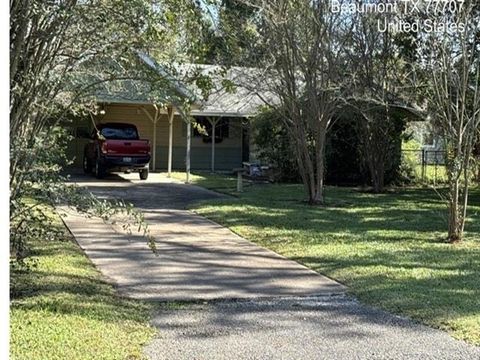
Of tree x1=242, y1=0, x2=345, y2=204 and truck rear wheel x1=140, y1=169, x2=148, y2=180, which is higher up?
tree x1=242, y1=0, x2=345, y2=204

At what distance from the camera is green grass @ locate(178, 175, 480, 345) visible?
6.45 metres

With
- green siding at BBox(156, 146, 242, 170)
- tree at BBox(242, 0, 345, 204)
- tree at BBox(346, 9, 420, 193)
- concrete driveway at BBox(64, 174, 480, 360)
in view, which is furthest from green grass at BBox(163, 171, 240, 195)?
concrete driveway at BBox(64, 174, 480, 360)

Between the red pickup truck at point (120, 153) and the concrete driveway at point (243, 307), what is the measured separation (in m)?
10.4

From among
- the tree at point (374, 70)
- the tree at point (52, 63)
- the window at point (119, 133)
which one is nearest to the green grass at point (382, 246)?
the tree at point (374, 70)

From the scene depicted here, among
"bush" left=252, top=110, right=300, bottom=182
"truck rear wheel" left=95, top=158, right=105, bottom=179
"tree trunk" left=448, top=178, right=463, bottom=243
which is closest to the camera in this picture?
"tree trunk" left=448, top=178, right=463, bottom=243

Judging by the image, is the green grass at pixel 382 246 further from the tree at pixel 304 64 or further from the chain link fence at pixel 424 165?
the chain link fence at pixel 424 165

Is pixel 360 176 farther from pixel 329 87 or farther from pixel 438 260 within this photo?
pixel 438 260

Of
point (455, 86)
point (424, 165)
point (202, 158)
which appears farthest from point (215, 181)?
point (455, 86)

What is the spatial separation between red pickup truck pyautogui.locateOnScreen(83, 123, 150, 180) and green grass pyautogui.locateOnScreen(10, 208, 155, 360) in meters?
13.8

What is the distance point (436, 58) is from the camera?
10484 mm

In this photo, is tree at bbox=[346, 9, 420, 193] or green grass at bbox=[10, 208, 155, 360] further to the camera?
tree at bbox=[346, 9, 420, 193]

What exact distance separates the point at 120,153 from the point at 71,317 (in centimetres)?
1617

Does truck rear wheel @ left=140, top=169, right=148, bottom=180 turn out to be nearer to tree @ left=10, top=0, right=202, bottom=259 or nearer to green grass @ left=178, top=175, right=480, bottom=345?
green grass @ left=178, top=175, right=480, bottom=345

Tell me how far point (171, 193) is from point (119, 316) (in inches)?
483
